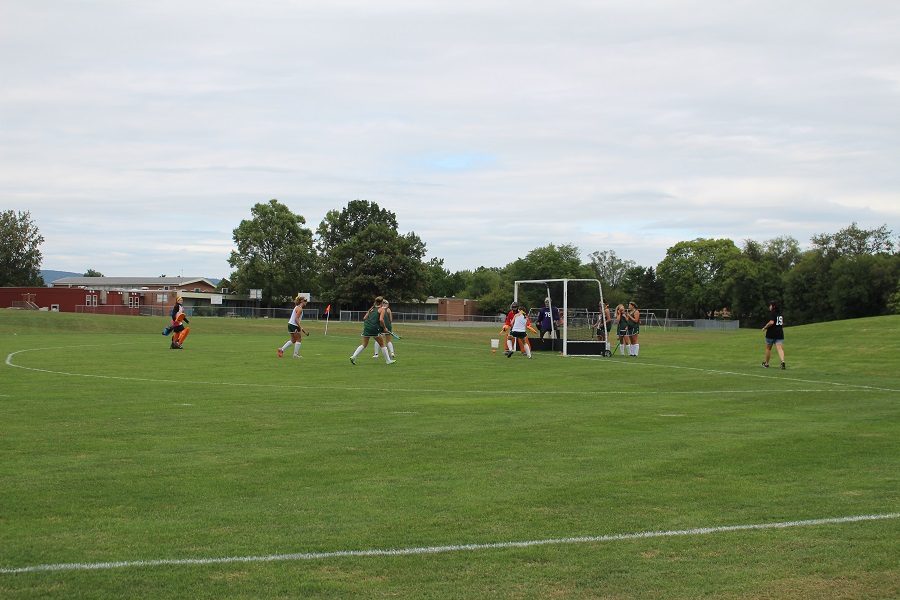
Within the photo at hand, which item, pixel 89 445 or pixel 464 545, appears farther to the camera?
pixel 89 445

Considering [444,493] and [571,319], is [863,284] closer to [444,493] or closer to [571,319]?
[571,319]

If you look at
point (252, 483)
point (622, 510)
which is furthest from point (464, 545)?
point (252, 483)

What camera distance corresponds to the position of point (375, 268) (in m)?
116

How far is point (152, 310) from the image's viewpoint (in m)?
95.4

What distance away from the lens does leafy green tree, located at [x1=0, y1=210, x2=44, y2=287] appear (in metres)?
133

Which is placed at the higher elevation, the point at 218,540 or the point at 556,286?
the point at 556,286

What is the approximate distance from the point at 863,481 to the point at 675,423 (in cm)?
477

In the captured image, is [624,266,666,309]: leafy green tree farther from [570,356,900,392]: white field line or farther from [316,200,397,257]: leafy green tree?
[570,356,900,392]: white field line

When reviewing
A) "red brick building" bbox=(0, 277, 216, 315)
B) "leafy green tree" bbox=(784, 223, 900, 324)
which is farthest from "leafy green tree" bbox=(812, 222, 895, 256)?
"red brick building" bbox=(0, 277, 216, 315)

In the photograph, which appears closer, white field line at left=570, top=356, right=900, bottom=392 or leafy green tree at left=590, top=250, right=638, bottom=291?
white field line at left=570, top=356, right=900, bottom=392

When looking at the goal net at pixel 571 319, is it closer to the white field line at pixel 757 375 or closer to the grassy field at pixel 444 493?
the white field line at pixel 757 375

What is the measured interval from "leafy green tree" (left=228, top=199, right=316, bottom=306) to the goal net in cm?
8589

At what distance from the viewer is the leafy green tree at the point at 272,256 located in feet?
399

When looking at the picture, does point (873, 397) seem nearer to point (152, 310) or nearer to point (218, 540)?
point (218, 540)
